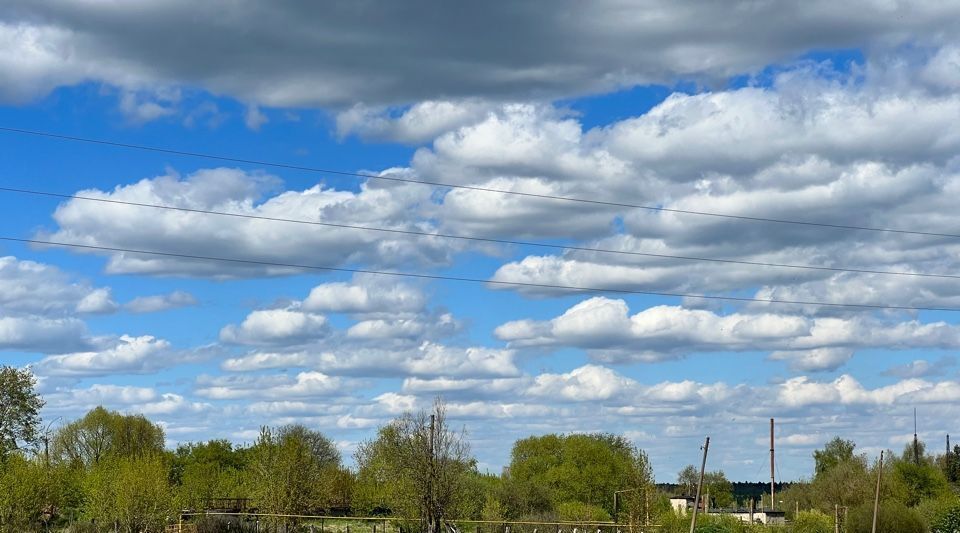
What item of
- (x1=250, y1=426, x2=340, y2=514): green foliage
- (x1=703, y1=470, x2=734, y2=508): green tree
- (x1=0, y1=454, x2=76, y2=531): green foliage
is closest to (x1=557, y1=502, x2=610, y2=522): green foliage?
(x1=250, y1=426, x2=340, y2=514): green foliage

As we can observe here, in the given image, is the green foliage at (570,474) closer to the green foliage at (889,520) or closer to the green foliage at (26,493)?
the green foliage at (889,520)

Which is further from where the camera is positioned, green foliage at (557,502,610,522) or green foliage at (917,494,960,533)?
green foliage at (557,502,610,522)

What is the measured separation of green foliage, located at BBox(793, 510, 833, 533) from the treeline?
0.44 feet

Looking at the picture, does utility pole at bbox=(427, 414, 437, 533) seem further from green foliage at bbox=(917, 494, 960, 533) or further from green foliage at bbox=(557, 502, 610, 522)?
green foliage at bbox=(917, 494, 960, 533)

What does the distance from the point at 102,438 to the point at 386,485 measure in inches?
1882

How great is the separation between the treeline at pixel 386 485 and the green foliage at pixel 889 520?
11cm

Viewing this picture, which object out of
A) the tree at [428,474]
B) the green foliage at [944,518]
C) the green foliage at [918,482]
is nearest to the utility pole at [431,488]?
the tree at [428,474]

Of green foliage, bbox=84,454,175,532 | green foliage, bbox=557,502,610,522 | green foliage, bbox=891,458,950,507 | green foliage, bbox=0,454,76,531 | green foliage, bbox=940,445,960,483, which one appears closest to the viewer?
green foliage, bbox=0,454,76,531

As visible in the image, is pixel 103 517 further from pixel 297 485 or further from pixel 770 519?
pixel 770 519

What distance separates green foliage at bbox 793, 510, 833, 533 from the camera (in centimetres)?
7662

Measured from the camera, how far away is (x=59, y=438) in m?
133

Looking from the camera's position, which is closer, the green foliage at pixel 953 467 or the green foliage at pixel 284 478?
the green foliage at pixel 284 478

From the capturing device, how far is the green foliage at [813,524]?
251 ft

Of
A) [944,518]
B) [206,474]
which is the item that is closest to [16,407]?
[206,474]
